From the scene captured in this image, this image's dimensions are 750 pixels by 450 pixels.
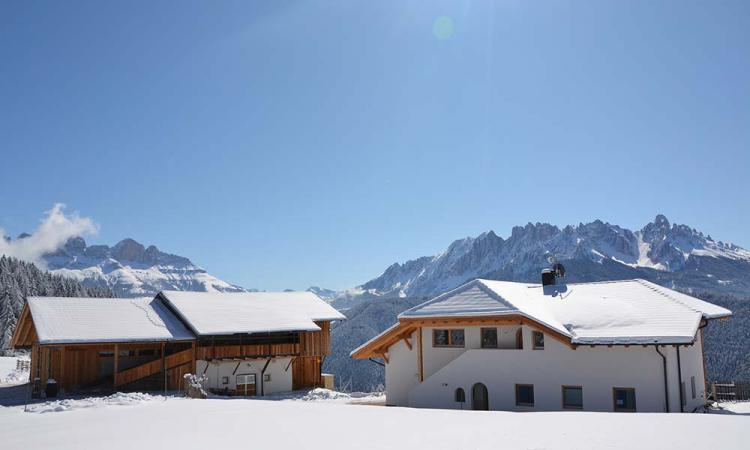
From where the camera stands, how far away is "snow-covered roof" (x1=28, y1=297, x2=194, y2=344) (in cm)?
2784

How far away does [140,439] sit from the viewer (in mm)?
11656

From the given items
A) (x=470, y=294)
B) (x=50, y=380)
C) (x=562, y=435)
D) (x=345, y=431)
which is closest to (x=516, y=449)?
(x=562, y=435)

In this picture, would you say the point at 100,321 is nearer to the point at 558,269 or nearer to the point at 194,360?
the point at 194,360

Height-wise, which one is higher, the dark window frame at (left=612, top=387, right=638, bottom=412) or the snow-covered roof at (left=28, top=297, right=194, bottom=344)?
the snow-covered roof at (left=28, top=297, right=194, bottom=344)

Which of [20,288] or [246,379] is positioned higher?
[20,288]

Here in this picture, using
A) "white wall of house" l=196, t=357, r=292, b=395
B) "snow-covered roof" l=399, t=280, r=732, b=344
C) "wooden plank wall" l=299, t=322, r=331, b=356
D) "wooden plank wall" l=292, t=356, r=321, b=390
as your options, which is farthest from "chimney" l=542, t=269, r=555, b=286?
"white wall of house" l=196, t=357, r=292, b=395

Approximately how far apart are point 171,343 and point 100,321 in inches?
178

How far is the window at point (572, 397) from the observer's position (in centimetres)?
2198

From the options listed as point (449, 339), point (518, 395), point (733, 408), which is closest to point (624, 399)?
point (518, 395)

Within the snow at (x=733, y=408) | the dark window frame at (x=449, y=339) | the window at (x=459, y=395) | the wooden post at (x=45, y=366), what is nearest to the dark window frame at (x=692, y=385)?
the snow at (x=733, y=408)

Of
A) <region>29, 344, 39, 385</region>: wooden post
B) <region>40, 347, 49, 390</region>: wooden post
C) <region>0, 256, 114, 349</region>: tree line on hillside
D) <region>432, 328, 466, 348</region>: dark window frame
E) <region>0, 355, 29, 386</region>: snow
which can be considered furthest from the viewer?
<region>0, 256, 114, 349</region>: tree line on hillside

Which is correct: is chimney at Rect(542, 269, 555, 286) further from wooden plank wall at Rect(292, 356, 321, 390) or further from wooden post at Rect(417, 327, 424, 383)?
wooden plank wall at Rect(292, 356, 321, 390)

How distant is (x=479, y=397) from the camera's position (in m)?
24.0

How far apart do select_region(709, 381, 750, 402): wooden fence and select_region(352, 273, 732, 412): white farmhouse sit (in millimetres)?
2044
